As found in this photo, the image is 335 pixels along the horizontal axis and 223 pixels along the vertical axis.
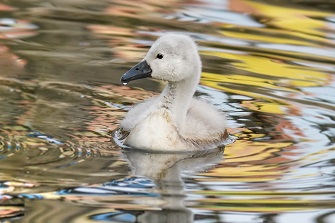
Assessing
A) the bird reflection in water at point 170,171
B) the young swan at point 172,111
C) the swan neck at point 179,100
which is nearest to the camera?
the bird reflection in water at point 170,171

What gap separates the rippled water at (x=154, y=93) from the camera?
6.97 meters

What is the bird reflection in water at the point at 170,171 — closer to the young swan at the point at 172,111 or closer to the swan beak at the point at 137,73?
the young swan at the point at 172,111

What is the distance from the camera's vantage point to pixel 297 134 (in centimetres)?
892

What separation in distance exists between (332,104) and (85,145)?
100 inches

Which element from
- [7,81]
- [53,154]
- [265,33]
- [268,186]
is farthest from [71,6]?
[268,186]

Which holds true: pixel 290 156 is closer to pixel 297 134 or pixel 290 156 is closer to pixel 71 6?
pixel 297 134

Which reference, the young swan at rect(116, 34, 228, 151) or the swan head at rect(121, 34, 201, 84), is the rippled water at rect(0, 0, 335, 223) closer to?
the young swan at rect(116, 34, 228, 151)

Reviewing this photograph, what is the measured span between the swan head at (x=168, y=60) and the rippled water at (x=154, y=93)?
0.60 metres

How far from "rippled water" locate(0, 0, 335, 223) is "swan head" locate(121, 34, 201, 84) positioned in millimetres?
602

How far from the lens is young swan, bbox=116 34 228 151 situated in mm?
8516

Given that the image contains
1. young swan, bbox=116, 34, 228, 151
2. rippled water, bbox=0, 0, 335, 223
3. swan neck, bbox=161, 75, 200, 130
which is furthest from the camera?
swan neck, bbox=161, 75, 200, 130

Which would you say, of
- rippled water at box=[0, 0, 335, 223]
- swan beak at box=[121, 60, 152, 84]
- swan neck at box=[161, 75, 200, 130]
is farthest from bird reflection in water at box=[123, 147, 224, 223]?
swan beak at box=[121, 60, 152, 84]

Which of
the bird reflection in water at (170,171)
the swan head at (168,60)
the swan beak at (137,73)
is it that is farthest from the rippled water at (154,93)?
the swan head at (168,60)

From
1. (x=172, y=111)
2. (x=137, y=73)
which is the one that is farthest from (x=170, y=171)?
(x=137, y=73)
